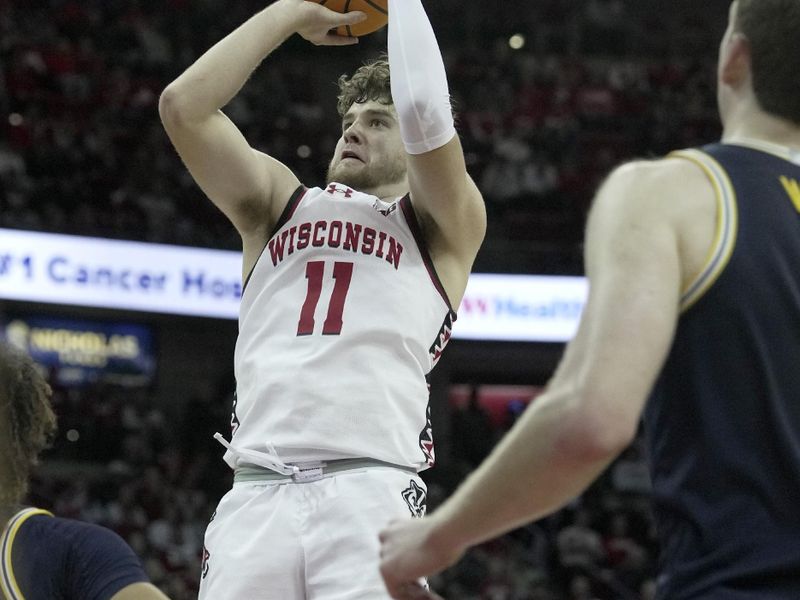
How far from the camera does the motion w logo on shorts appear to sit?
3.47m

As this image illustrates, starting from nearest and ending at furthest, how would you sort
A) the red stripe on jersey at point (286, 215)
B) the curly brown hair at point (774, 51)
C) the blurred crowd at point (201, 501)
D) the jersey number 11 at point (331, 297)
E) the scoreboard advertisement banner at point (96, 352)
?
the curly brown hair at point (774, 51)
the jersey number 11 at point (331, 297)
the red stripe on jersey at point (286, 215)
the blurred crowd at point (201, 501)
the scoreboard advertisement banner at point (96, 352)

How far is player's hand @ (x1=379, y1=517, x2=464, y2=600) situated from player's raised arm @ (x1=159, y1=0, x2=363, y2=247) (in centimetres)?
200

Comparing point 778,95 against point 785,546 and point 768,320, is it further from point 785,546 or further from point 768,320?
point 785,546

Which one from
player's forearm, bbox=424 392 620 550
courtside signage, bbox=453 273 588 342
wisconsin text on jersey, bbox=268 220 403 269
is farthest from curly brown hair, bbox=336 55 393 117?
courtside signage, bbox=453 273 588 342

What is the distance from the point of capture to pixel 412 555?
203 cm

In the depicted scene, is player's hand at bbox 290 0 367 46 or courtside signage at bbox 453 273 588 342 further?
courtside signage at bbox 453 273 588 342

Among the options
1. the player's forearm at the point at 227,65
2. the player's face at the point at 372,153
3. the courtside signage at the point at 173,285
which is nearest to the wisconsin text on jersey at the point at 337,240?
the player's face at the point at 372,153

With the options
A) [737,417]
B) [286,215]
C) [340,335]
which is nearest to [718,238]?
[737,417]

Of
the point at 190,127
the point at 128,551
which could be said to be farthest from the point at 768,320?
the point at 190,127

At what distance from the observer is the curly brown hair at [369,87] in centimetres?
421

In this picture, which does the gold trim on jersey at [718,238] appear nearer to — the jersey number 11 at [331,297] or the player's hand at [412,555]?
the player's hand at [412,555]

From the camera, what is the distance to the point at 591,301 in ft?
6.30

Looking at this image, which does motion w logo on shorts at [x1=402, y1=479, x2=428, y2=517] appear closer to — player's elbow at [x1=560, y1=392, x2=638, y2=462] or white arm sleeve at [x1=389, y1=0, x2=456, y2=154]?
white arm sleeve at [x1=389, y1=0, x2=456, y2=154]

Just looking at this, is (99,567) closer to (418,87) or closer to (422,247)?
(422,247)
